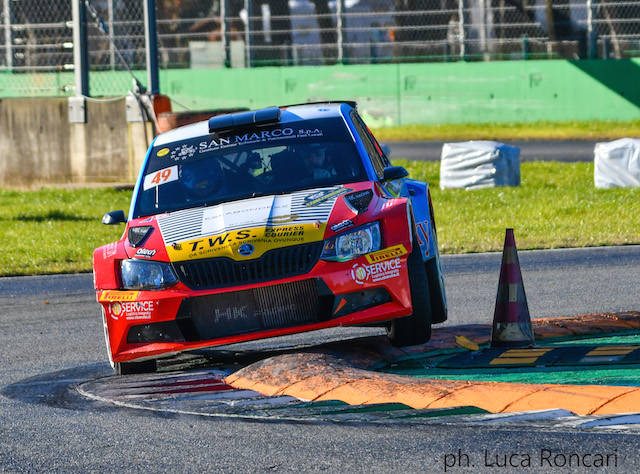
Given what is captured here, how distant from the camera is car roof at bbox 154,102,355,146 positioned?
909cm

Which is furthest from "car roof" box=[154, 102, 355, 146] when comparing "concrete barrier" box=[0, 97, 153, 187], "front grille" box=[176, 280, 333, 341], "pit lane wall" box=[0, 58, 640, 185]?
"pit lane wall" box=[0, 58, 640, 185]

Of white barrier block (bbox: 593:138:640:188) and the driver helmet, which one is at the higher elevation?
the driver helmet

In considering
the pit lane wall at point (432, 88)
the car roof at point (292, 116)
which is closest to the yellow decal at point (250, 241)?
the car roof at point (292, 116)

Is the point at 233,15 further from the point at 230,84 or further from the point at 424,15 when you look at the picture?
the point at 424,15

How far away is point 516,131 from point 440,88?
2.45 meters

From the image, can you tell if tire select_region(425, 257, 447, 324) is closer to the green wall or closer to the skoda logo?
the skoda logo

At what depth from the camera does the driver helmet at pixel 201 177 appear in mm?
8500

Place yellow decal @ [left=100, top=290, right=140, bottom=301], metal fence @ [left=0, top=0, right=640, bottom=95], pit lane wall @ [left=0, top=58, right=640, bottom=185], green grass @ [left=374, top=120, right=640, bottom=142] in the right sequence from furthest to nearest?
pit lane wall @ [left=0, top=58, right=640, bottom=185]
metal fence @ [left=0, top=0, right=640, bottom=95]
green grass @ [left=374, top=120, right=640, bottom=142]
yellow decal @ [left=100, top=290, right=140, bottom=301]

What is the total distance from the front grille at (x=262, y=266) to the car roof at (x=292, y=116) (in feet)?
5.88

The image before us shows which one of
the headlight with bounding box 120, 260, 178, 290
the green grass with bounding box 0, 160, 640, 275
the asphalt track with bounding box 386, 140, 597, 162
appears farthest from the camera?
the asphalt track with bounding box 386, 140, 597, 162

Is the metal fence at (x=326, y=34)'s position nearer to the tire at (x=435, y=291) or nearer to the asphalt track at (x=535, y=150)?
the asphalt track at (x=535, y=150)

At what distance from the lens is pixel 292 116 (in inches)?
359

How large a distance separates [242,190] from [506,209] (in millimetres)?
8646

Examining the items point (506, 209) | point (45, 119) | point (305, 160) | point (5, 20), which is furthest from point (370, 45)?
point (305, 160)
